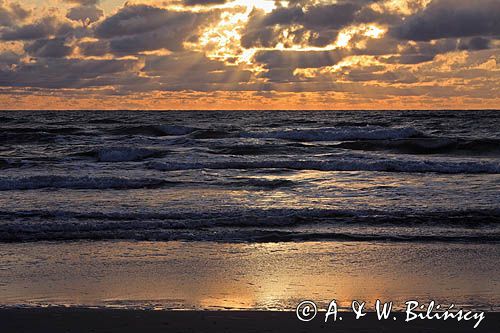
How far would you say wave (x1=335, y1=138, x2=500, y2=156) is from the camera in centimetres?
3297

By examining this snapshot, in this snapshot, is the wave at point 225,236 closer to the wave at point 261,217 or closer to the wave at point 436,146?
the wave at point 261,217

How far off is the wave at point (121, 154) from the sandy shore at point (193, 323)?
21939 millimetres

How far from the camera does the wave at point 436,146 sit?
33.0m

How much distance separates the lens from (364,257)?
9.58m

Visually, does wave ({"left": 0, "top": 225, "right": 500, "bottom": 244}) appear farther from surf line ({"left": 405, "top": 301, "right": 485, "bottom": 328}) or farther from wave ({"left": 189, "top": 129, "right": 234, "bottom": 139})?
wave ({"left": 189, "top": 129, "right": 234, "bottom": 139})

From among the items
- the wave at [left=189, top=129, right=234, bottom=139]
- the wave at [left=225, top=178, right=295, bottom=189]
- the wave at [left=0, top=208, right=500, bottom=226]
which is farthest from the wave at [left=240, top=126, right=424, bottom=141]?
the wave at [left=0, top=208, right=500, bottom=226]

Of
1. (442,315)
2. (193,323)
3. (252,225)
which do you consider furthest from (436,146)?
(193,323)

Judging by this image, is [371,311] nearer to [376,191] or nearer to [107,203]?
[107,203]

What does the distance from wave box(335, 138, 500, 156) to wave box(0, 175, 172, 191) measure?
61.0 ft

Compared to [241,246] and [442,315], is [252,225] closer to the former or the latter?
[241,246]

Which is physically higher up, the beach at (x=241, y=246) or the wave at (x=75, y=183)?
the beach at (x=241, y=246)

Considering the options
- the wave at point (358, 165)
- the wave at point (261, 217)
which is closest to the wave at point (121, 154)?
the wave at point (358, 165)

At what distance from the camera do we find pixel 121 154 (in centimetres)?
2927

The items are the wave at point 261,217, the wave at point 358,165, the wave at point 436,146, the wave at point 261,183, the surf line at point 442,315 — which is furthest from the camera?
the wave at point 436,146
